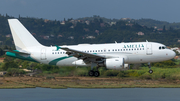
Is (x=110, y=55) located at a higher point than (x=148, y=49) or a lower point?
lower

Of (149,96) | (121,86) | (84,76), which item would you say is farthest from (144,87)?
(84,76)

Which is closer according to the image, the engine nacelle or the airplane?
the engine nacelle

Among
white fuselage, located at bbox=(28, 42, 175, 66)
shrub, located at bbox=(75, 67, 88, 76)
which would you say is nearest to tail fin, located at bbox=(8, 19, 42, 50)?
white fuselage, located at bbox=(28, 42, 175, 66)

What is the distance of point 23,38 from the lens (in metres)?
44.2

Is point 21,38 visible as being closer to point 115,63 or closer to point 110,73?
point 115,63

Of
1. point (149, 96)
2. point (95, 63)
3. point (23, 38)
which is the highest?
point (23, 38)

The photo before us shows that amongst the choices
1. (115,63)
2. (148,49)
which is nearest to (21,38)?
(115,63)

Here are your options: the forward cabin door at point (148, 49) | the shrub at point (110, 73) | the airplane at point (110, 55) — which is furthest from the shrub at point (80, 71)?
the forward cabin door at point (148, 49)

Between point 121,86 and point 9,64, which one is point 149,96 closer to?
point 121,86

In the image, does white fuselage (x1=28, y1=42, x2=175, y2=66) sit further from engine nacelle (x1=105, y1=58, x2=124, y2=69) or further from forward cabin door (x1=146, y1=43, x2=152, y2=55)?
engine nacelle (x1=105, y1=58, x2=124, y2=69)

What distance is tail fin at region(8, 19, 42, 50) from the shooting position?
4375 cm

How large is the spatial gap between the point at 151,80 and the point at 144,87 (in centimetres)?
603

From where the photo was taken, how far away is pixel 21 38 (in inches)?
1737

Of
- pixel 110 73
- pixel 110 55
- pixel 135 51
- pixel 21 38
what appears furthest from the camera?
pixel 110 73
